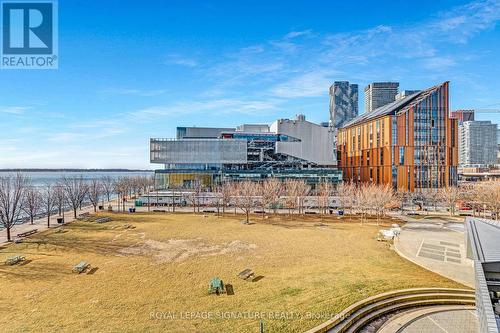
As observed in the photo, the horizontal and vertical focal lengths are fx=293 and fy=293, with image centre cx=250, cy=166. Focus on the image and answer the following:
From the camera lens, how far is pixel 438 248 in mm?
29328

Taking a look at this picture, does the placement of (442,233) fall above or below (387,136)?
below

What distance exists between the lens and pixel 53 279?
2175 cm

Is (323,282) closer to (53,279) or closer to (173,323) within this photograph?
(173,323)

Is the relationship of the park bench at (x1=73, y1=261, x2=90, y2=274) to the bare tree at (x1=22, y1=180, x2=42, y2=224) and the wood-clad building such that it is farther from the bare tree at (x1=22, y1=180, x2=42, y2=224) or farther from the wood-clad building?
the wood-clad building

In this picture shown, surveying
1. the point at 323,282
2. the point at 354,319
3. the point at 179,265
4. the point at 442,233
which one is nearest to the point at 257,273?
the point at 323,282

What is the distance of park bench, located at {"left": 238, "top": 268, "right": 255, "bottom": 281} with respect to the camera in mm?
21562

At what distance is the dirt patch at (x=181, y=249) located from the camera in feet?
89.9

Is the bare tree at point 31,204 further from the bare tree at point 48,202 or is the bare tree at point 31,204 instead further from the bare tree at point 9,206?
the bare tree at point 48,202

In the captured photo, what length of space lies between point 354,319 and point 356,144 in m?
87.9

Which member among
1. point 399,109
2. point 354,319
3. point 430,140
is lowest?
point 354,319

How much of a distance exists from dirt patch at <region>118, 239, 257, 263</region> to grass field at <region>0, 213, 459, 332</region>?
0.33 feet

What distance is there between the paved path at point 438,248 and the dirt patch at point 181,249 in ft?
51.1

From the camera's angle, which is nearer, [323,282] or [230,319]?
[230,319]

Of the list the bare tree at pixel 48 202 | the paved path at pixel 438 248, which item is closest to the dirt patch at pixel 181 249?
the paved path at pixel 438 248
